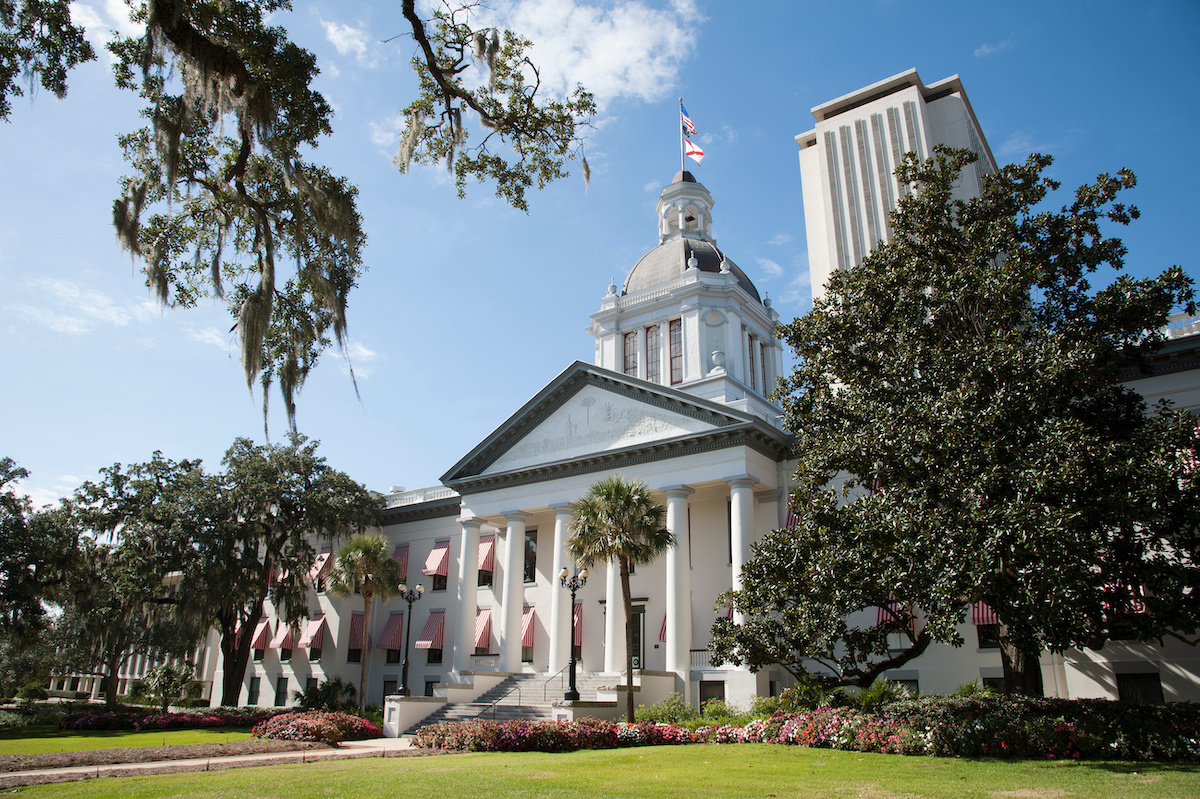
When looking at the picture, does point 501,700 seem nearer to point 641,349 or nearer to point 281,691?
point 281,691

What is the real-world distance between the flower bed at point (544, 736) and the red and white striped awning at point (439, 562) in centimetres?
1616

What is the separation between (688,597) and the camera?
87.3ft

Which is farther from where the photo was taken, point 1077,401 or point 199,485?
point 199,485

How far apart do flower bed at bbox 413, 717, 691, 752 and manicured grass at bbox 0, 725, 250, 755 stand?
6323mm

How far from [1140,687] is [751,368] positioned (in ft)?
78.4

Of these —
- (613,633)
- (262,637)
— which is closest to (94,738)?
(613,633)

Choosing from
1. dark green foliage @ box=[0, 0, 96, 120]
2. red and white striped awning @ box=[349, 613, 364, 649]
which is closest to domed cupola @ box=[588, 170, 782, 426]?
red and white striped awning @ box=[349, 613, 364, 649]

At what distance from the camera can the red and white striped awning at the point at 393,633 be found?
3653cm

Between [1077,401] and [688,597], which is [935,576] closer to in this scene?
[1077,401]

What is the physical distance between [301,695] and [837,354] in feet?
99.1

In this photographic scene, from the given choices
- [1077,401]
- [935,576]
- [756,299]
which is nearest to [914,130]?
[756,299]

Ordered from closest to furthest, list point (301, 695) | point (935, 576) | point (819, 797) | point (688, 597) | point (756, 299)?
point (819, 797)
point (935, 576)
point (688, 597)
point (301, 695)
point (756, 299)

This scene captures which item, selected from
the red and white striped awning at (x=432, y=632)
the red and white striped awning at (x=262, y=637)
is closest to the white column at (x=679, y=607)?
the red and white striped awning at (x=432, y=632)

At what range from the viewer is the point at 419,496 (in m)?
40.4
